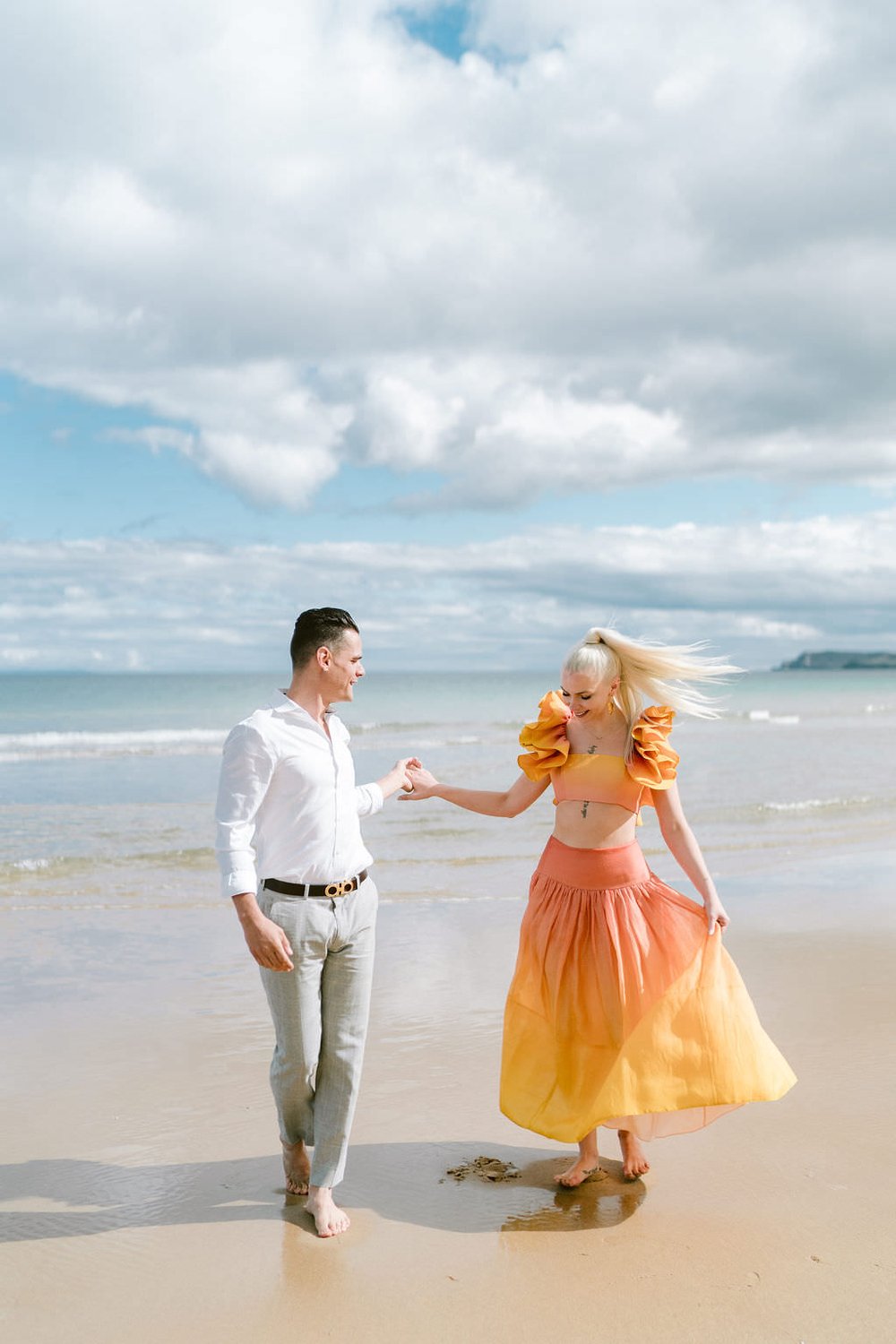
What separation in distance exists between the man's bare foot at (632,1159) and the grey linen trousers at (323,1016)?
1.11 m

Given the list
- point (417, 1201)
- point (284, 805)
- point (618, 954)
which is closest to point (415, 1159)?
point (417, 1201)

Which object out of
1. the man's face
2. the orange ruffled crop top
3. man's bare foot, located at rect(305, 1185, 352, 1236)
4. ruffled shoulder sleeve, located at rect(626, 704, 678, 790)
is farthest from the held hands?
man's bare foot, located at rect(305, 1185, 352, 1236)

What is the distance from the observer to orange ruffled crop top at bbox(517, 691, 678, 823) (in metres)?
4.15

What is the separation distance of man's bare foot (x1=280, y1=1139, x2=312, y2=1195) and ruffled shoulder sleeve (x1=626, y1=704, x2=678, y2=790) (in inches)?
74.2

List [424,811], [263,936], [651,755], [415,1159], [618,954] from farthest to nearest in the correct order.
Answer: [424,811]
[415,1159]
[651,755]
[618,954]
[263,936]

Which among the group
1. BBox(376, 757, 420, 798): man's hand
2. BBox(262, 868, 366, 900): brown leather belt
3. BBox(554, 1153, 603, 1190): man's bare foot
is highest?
BBox(376, 757, 420, 798): man's hand

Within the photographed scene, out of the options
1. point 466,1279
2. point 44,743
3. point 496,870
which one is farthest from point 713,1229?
point 44,743

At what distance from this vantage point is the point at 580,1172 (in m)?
4.16

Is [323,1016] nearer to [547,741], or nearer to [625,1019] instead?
[625,1019]

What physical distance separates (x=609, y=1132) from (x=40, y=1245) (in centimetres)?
233

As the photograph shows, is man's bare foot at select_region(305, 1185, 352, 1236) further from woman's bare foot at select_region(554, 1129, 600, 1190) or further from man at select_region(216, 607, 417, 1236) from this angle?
woman's bare foot at select_region(554, 1129, 600, 1190)

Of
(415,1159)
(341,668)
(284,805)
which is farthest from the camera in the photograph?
(415,1159)

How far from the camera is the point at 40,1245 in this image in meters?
3.81

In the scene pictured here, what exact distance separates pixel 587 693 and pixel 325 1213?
2.10m
